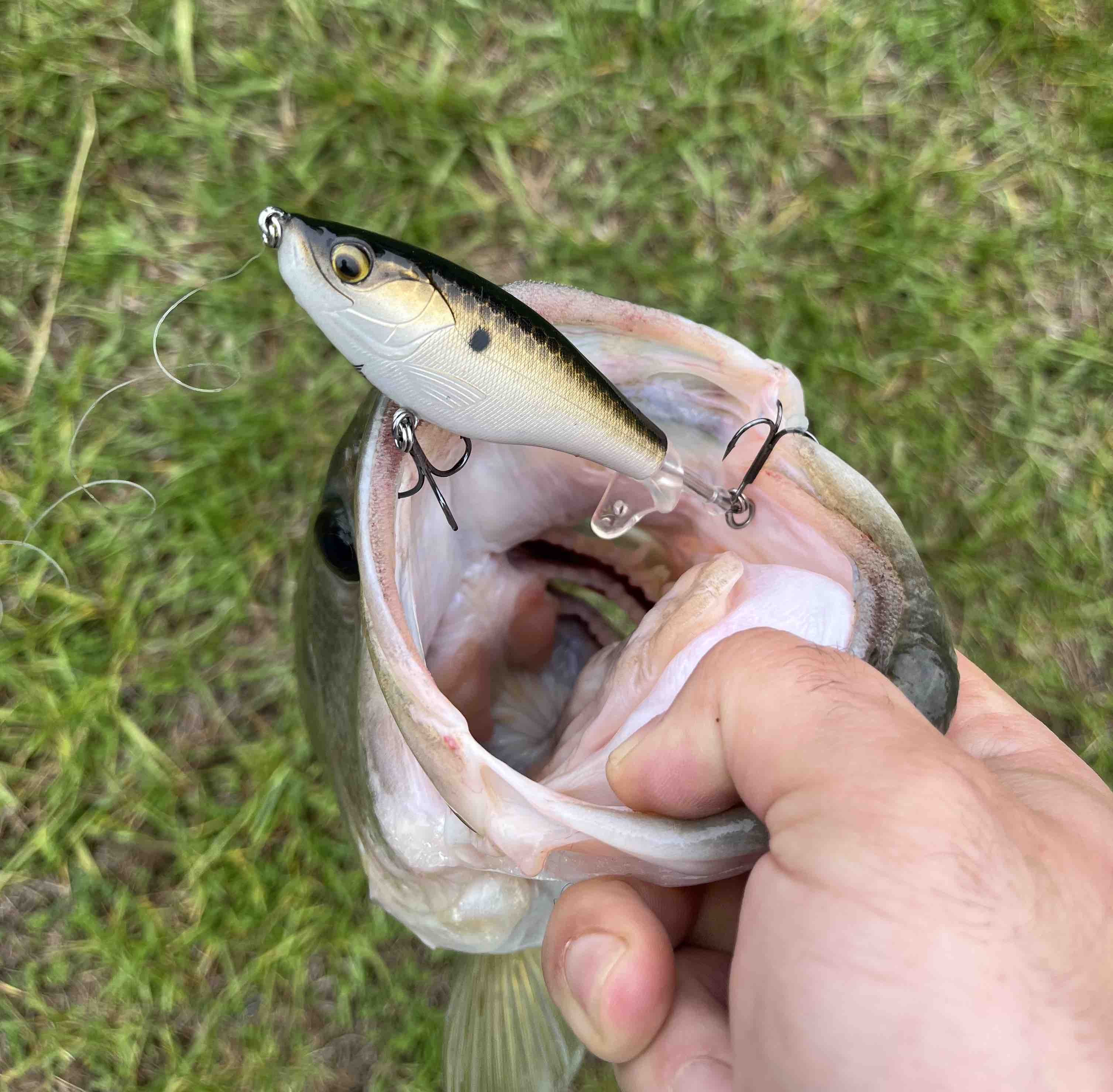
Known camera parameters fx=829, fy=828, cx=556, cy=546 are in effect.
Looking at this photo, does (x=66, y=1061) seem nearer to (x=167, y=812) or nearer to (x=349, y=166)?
(x=167, y=812)

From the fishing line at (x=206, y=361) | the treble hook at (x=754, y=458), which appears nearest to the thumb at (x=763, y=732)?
the treble hook at (x=754, y=458)

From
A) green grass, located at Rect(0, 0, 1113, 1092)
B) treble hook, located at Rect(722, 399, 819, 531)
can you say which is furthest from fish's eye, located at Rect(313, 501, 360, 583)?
green grass, located at Rect(0, 0, 1113, 1092)

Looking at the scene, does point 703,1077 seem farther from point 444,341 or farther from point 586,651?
point 586,651

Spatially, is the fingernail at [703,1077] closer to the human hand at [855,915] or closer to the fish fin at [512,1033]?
the human hand at [855,915]

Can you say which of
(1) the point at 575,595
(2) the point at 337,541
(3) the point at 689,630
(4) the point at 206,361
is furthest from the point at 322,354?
(3) the point at 689,630

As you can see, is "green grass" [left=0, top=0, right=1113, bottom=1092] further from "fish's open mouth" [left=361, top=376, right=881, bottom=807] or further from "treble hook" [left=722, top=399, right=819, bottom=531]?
"treble hook" [left=722, top=399, right=819, bottom=531]
